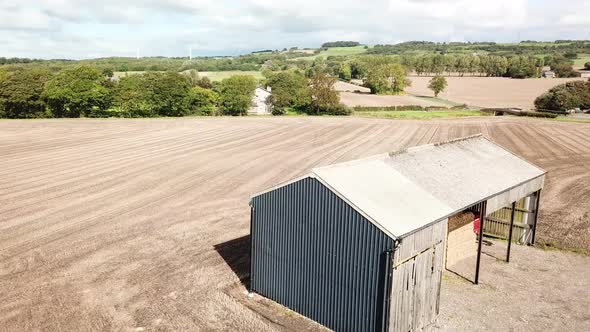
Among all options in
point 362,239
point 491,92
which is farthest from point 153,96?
point 491,92

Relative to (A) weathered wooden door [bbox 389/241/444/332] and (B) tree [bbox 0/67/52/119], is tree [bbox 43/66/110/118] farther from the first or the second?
(A) weathered wooden door [bbox 389/241/444/332]

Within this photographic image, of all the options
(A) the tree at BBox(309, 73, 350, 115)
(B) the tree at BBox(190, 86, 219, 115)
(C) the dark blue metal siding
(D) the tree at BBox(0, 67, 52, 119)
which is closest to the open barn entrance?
(C) the dark blue metal siding

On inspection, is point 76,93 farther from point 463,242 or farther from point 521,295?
point 521,295

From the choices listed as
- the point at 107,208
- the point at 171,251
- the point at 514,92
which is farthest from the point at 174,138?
the point at 514,92

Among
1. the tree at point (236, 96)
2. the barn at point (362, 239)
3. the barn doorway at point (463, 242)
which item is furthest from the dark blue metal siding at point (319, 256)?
the tree at point (236, 96)

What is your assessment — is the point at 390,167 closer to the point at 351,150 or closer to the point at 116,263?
the point at 116,263
